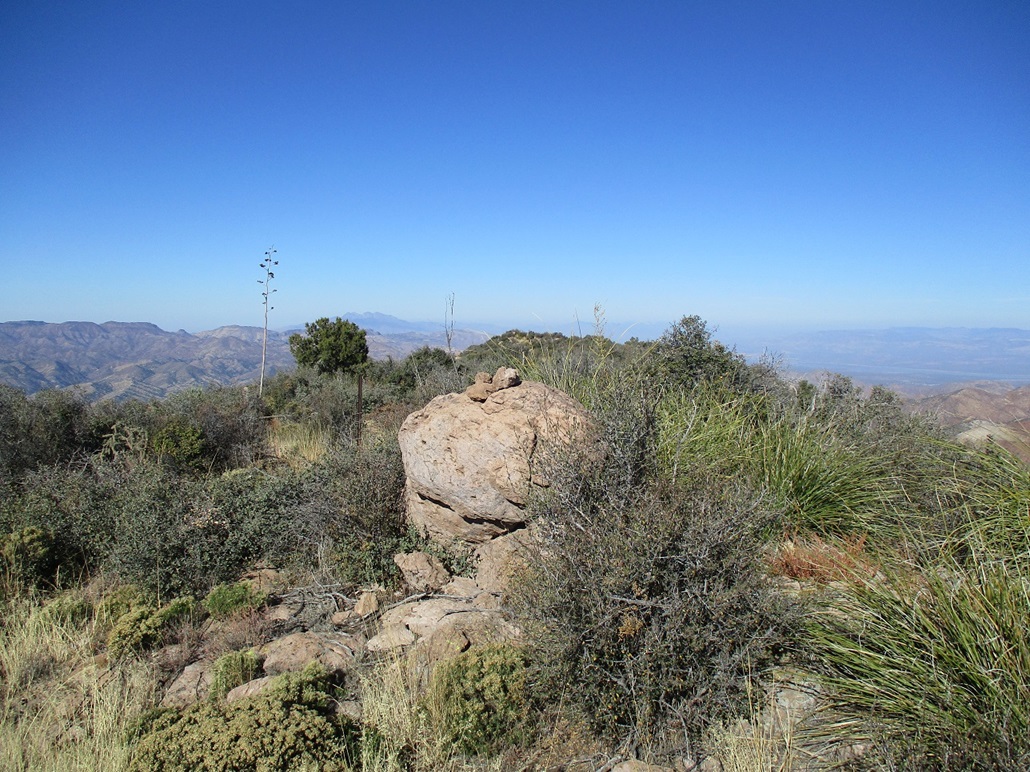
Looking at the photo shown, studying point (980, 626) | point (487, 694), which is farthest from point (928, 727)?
point (487, 694)

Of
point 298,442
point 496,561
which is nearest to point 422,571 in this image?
point 496,561

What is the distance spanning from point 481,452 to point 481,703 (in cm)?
218

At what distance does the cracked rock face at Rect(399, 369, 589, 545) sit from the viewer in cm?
464

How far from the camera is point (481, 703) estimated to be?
3.03 m

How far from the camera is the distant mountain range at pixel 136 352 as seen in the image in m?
72.4

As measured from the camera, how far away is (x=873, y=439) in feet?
18.9

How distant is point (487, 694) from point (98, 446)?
9445mm

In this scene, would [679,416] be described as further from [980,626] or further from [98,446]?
[98,446]

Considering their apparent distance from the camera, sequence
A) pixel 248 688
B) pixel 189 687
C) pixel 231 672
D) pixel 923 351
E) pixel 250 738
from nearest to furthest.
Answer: pixel 250 738
pixel 248 688
pixel 231 672
pixel 189 687
pixel 923 351

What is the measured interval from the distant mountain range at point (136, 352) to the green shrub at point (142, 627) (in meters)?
52.6

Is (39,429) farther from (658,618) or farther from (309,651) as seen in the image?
(658,618)

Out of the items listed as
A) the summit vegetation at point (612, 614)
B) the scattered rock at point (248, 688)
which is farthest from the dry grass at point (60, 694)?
the scattered rock at point (248, 688)

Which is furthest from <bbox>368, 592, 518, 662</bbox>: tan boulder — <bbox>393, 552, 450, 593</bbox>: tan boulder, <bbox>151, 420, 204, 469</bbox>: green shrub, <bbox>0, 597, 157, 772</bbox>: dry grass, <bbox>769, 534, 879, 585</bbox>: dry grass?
<bbox>151, 420, 204, 469</bbox>: green shrub

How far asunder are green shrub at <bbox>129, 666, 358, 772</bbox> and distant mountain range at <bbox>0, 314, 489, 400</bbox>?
179 feet
